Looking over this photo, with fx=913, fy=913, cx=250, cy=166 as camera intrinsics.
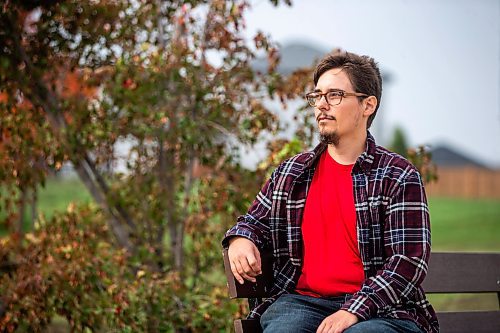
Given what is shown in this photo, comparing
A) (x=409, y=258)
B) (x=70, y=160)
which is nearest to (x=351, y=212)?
(x=409, y=258)

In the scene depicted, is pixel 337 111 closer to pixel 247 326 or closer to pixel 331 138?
pixel 331 138

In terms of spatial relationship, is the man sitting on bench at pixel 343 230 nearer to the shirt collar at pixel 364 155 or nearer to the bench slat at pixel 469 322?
the shirt collar at pixel 364 155

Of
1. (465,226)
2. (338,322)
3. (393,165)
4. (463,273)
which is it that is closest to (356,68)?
(393,165)

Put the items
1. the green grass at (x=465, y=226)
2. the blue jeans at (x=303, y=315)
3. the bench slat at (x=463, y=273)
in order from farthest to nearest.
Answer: the green grass at (x=465, y=226) < the bench slat at (x=463, y=273) < the blue jeans at (x=303, y=315)

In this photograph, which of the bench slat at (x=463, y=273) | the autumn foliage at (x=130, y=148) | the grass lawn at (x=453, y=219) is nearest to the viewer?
the bench slat at (x=463, y=273)

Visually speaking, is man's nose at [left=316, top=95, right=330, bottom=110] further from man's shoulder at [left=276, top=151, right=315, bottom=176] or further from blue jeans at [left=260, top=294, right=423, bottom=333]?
blue jeans at [left=260, top=294, right=423, bottom=333]

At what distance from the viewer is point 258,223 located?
354 centimetres

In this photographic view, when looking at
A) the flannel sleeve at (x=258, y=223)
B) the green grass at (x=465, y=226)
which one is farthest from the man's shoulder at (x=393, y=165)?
the green grass at (x=465, y=226)

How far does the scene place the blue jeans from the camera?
3.17 metres

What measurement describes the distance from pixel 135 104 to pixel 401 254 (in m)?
2.92

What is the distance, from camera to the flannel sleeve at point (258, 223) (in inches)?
137

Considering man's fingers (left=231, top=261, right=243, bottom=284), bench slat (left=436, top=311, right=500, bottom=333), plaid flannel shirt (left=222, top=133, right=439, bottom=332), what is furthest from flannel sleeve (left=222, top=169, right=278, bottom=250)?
bench slat (left=436, top=311, right=500, bottom=333)

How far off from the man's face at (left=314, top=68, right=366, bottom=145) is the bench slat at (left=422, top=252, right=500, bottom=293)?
1120 millimetres

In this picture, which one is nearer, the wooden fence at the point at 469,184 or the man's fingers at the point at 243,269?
the man's fingers at the point at 243,269
